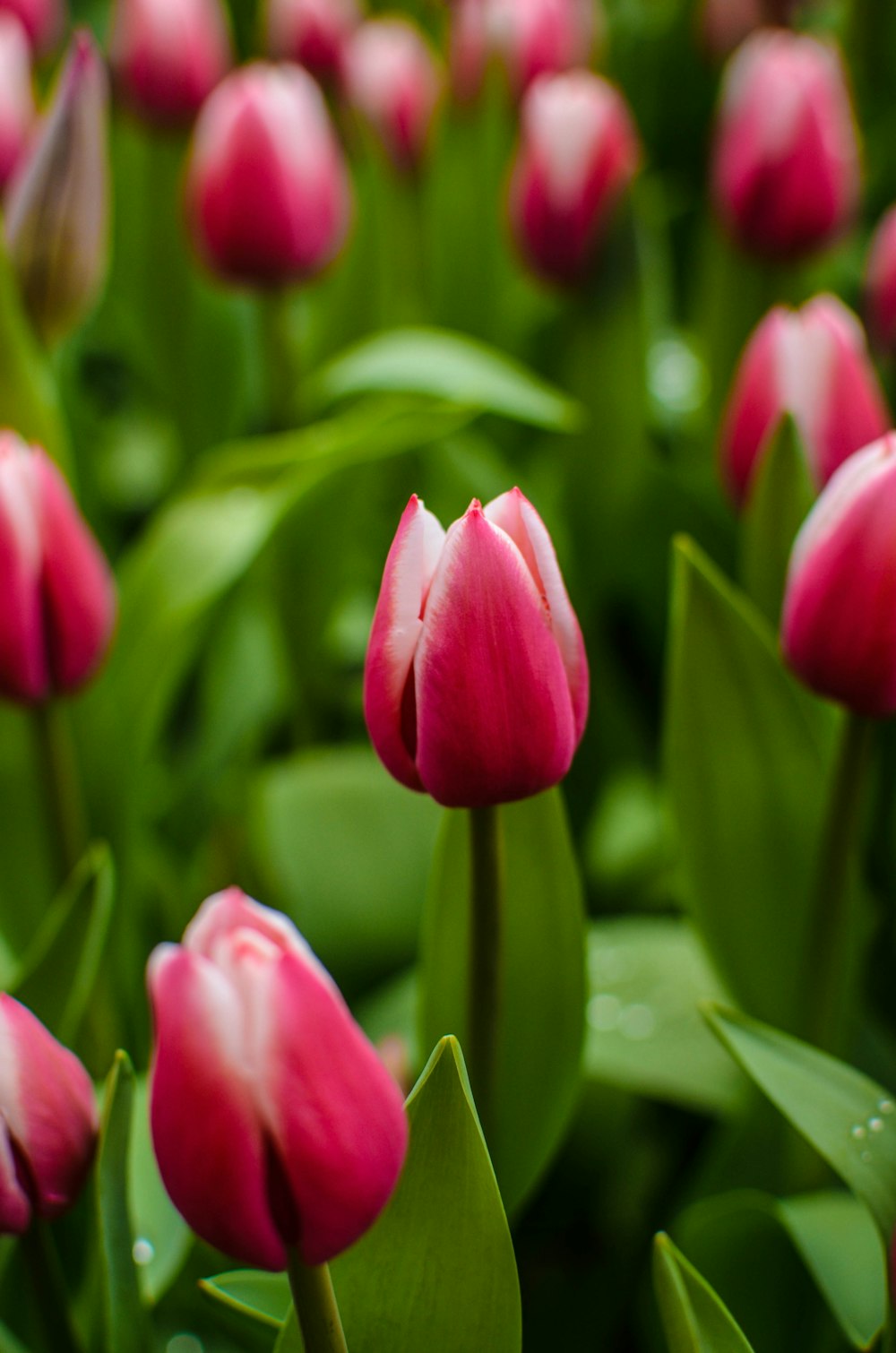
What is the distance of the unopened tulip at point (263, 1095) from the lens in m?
0.27

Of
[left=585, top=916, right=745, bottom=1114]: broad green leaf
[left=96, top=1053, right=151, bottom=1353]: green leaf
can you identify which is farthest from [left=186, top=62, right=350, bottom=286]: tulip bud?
[left=96, top=1053, right=151, bottom=1353]: green leaf

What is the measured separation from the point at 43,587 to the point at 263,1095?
10.7 inches

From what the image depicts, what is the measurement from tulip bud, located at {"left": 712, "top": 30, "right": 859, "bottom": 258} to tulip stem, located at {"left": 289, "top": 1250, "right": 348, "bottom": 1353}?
27.1 inches

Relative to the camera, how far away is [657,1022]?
62 cm

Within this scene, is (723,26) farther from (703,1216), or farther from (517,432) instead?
(703,1216)

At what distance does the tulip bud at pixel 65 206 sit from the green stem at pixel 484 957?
42 cm

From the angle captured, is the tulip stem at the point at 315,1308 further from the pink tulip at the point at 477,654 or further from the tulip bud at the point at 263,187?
the tulip bud at the point at 263,187

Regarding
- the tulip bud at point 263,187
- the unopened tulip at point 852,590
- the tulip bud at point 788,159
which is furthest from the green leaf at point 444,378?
the unopened tulip at point 852,590

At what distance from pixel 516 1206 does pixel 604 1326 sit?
18 cm

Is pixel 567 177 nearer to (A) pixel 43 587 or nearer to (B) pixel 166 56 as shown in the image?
(B) pixel 166 56

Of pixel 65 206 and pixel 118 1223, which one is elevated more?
pixel 65 206

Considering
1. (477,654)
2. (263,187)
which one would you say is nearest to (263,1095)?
(477,654)

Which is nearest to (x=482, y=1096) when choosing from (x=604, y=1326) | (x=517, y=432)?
(x=604, y=1326)

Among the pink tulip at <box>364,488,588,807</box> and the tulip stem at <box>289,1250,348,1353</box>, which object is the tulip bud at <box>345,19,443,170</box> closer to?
the pink tulip at <box>364,488,588,807</box>
